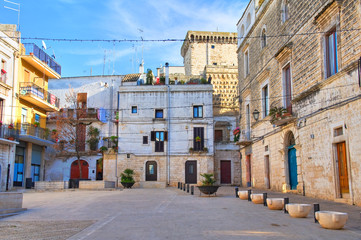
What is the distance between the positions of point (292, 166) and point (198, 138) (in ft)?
51.7

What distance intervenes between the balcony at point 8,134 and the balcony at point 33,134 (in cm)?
48

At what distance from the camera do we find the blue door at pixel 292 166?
1792cm

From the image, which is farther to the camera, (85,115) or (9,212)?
(85,115)

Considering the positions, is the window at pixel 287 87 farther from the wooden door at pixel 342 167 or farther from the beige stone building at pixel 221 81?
the beige stone building at pixel 221 81

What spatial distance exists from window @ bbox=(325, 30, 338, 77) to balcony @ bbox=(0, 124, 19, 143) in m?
20.4

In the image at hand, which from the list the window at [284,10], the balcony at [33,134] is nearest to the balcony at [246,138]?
the window at [284,10]

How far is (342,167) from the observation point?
13.3 m

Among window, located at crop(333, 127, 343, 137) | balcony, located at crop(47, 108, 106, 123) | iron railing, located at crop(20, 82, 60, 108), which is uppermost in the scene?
iron railing, located at crop(20, 82, 60, 108)

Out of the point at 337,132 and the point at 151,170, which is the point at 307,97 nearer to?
the point at 337,132

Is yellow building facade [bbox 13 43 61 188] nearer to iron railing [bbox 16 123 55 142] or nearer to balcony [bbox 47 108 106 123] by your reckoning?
iron railing [bbox 16 123 55 142]

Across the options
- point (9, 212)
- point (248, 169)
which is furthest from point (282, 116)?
point (9, 212)

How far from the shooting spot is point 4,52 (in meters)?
25.1

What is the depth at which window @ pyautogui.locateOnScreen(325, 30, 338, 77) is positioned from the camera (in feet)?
45.5

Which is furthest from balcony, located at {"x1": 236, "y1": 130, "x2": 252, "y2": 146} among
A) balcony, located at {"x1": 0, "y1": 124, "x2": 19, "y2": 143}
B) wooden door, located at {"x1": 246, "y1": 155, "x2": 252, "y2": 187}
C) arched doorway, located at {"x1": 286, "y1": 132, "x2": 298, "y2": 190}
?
balcony, located at {"x1": 0, "y1": 124, "x2": 19, "y2": 143}
